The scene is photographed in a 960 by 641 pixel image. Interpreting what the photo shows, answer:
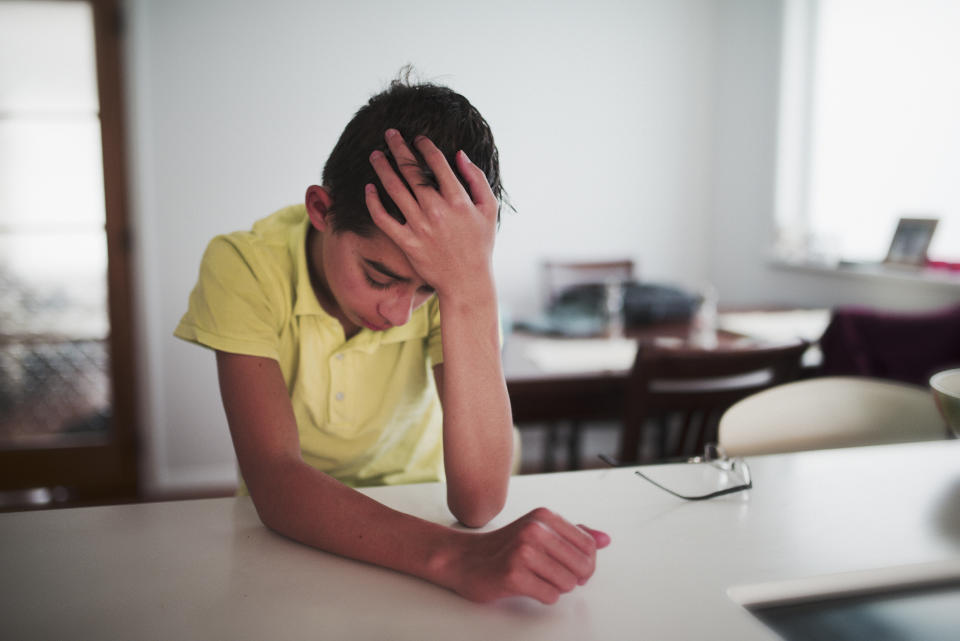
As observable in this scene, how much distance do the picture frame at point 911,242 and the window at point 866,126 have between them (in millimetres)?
35

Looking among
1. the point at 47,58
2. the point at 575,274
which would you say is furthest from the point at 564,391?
the point at 47,58

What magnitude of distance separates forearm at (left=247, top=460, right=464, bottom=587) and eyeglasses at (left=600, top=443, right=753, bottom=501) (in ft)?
1.01

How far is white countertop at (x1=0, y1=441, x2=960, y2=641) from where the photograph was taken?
56cm

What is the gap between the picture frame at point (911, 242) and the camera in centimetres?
223

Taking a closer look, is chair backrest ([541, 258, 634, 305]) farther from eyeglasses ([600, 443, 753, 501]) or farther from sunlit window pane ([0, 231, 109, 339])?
eyeglasses ([600, 443, 753, 501])

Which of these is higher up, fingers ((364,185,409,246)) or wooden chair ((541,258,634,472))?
fingers ((364,185,409,246))

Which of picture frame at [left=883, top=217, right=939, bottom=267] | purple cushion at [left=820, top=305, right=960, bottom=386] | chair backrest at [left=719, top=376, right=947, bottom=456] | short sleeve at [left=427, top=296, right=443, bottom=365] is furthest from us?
picture frame at [left=883, top=217, right=939, bottom=267]

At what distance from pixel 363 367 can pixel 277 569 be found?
15.1 inches

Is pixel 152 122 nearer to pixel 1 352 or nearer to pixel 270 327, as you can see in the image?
pixel 1 352

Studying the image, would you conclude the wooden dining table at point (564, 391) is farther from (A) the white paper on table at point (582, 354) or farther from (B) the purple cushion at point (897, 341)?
(B) the purple cushion at point (897, 341)

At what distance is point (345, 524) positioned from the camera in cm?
68

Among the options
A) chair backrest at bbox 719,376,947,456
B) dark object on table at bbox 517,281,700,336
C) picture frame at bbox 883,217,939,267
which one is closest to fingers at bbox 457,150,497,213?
chair backrest at bbox 719,376,947,456

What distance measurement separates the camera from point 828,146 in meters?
2.90

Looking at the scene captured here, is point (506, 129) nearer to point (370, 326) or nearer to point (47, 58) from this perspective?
point (47, 58)
